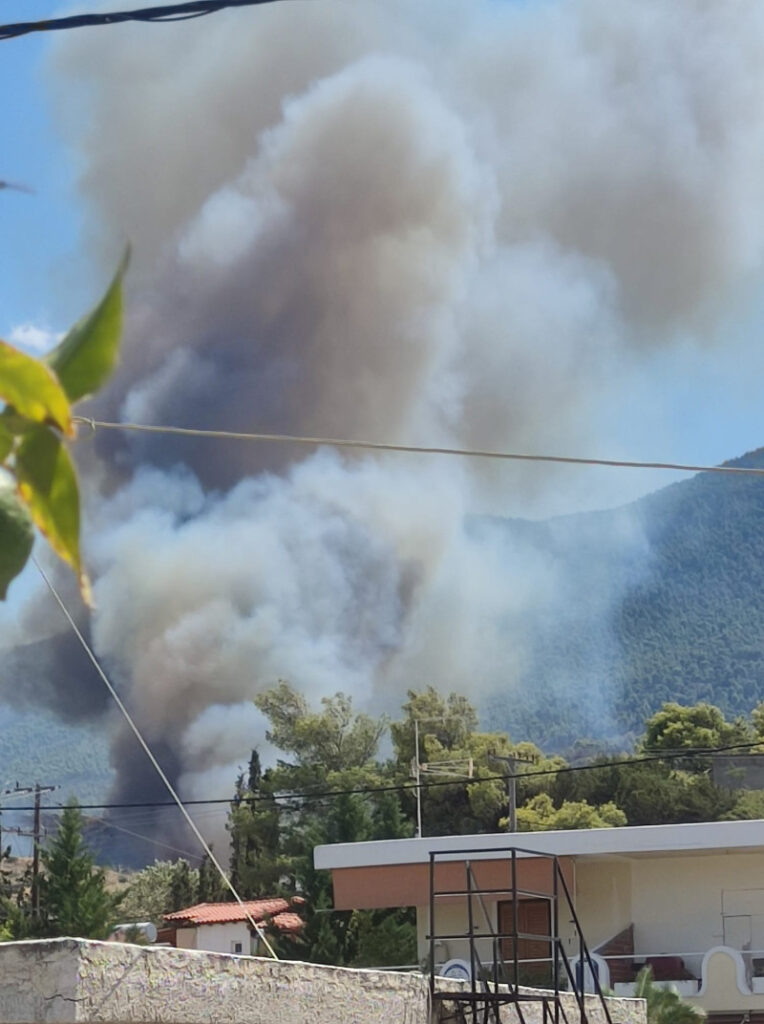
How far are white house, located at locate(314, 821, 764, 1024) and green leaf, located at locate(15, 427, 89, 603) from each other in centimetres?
2406

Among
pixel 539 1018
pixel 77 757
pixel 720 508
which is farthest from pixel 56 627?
pixel 539 1018

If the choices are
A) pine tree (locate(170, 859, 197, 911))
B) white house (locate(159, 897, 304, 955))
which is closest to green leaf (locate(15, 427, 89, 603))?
white house (locate(159, 897, 304, 955))

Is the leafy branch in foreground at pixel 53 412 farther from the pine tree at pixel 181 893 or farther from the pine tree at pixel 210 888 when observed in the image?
the pine tree at pixel 181 893

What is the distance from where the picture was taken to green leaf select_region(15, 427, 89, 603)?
30.6 inches

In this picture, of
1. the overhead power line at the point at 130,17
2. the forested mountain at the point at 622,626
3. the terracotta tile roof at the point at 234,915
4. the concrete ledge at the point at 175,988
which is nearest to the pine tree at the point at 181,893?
the terracotta tile roof at the point at 234,915

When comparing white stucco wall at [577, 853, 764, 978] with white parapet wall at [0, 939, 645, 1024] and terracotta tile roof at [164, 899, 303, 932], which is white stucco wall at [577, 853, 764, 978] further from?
white parapet wall at [0, 939, 645, 1024]

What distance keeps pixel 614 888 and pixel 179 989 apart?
66.9 feet

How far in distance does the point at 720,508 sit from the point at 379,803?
5522 inches

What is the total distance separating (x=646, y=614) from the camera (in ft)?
592

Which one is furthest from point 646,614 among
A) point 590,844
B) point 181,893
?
point 590,844

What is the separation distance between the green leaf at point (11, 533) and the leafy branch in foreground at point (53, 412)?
1 centimetres

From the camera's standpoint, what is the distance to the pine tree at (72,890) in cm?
4266

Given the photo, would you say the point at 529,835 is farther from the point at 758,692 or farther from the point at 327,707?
the point at 758,692

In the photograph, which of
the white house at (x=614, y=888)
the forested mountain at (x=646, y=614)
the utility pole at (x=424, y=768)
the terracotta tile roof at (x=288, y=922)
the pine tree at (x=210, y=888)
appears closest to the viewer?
the white house at (x=614, y=888)
